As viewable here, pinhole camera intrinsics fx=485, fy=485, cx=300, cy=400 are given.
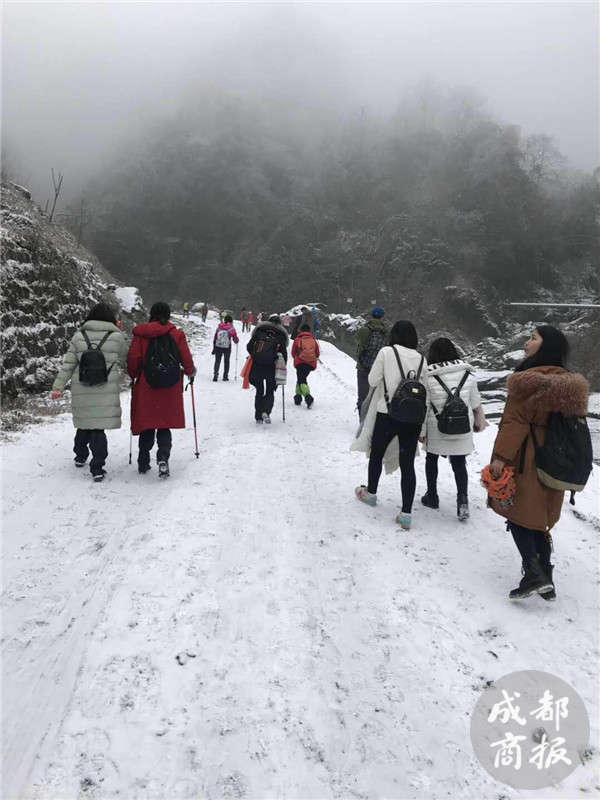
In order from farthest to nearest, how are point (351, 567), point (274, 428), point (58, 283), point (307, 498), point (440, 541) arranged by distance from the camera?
point (58, 283) → point (274, 428) → point (307, 498) → point (440, 541) → point (351, 567)

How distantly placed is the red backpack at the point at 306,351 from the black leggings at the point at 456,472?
17.0 feet

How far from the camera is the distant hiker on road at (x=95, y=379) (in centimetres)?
554

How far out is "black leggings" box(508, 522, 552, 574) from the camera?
11.6ft

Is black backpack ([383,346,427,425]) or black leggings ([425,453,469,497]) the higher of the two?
black backpack ([383,346,427,425])

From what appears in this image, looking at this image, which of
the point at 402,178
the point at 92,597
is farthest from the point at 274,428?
the point at 402,178

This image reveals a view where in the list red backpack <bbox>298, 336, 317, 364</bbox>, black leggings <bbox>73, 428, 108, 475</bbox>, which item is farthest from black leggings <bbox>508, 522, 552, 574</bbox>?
red backpack <bbox>298, 336, 317, 364</bbox>

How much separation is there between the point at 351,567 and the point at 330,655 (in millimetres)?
1084

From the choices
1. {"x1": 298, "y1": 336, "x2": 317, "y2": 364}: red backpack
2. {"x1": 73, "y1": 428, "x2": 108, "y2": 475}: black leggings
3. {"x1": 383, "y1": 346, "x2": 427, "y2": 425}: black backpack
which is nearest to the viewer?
{"x1": 383, "y1": 346, "x2": 427, "y2": 425}: black backpack

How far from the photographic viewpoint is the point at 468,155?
87.3 meters

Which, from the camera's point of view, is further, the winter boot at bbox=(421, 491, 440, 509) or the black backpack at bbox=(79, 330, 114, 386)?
the black backpack at bbox=(79, 330, 114, 386)

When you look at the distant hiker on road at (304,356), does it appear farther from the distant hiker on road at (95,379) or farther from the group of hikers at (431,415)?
the distant hiker on road at (95,379)

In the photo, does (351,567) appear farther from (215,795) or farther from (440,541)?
(215,795)

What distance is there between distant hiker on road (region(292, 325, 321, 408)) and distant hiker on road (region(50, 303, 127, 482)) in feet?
15.5

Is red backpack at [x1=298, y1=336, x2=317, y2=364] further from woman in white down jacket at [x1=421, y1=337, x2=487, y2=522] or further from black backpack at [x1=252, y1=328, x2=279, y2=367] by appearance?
woman in white down jacket at [x1=421, y1=337, x2=487, y2=522]
